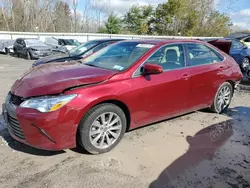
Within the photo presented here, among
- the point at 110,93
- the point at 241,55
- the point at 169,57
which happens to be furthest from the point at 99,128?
the point at 241,55

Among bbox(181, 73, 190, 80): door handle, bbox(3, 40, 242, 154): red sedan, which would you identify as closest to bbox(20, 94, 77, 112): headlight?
bbox(3, 40, 242, 154): red sedan

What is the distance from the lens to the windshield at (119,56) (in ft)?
11.7

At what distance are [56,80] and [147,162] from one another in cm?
159

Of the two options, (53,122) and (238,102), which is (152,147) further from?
(238,102)

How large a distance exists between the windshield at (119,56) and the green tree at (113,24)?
32.7 metres

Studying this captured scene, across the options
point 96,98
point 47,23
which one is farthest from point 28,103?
point 47,23

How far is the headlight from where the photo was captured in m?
2.76

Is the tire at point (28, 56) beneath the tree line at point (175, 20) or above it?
beneath

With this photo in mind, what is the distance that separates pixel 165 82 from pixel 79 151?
5.42 feet

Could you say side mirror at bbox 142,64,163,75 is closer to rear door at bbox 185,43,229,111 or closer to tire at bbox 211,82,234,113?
rear door at bbox 185,43,229,111

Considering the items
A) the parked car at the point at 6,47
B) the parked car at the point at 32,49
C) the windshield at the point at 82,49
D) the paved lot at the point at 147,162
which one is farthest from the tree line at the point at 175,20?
the paved lot at the point at 147,162

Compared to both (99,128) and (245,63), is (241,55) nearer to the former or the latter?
(245,63)

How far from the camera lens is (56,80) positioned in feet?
10.0

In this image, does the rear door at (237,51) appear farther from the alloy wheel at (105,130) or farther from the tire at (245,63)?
the alloy wheel at (105,130)
